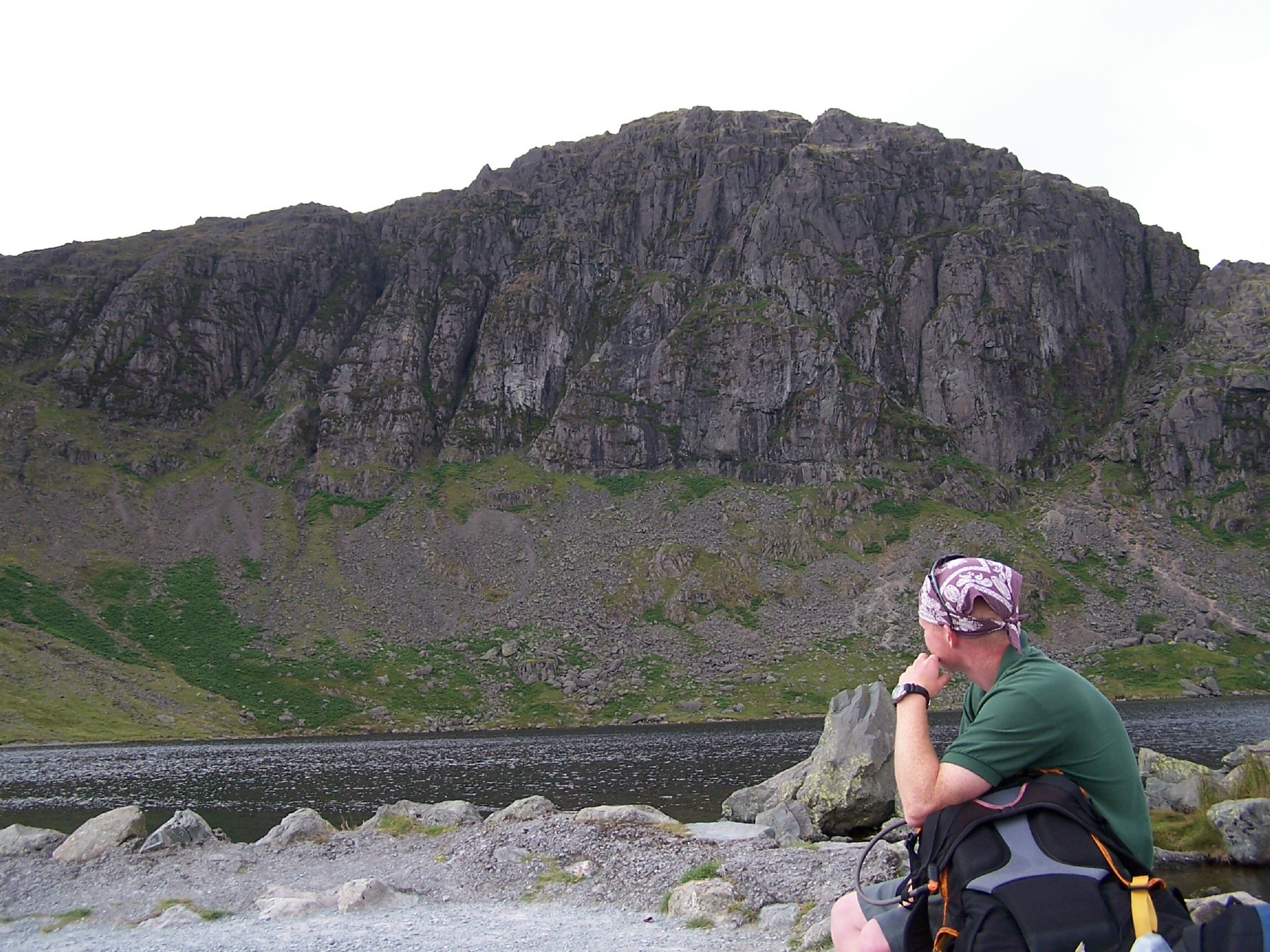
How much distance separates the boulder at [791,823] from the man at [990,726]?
79.4ft

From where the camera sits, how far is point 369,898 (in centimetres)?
1869

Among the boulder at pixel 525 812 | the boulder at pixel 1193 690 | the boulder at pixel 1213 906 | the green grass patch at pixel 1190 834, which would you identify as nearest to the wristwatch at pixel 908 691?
the boulder at pixel 1213 906

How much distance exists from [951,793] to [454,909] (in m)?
16.4

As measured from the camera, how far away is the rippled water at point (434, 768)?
151ft

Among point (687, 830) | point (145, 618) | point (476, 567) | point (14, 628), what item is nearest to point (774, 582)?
point (476, 567)

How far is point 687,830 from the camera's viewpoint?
28203 mm

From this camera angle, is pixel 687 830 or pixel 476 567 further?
pixel 476 567

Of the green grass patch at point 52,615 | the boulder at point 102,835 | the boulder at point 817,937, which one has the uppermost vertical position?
the boulder at point 817,937

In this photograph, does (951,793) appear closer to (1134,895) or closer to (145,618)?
(1134,895)

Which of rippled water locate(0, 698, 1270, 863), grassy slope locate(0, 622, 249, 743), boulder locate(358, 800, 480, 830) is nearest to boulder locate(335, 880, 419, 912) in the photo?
boulder locate(358, 800, 480, 830)

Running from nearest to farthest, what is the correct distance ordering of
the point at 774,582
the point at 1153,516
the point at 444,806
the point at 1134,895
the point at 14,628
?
the point at 1134,895 → the point at 444,806 → the point at 14,628 → the point at 774,582 → the point at 1153,516

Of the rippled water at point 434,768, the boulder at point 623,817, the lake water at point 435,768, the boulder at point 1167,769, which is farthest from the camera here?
the rippled water at point 434,768

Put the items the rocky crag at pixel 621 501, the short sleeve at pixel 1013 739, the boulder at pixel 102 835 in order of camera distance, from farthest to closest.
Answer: the rocky crag at pixel 621 501
the boulder at pixel 102 835
the short sleeve at pixel 1013 739

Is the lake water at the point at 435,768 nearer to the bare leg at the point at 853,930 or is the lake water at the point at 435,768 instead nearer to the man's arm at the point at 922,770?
the bare leg at the point at 853,930
